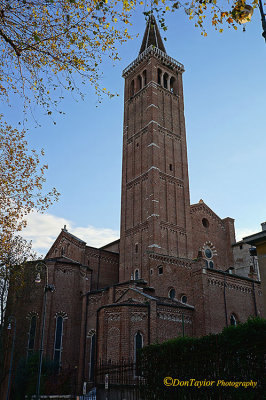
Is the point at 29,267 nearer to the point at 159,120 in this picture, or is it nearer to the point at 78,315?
the point at 78,315

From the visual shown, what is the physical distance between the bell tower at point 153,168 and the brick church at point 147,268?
0.33ft

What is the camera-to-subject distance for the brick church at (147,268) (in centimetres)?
2239

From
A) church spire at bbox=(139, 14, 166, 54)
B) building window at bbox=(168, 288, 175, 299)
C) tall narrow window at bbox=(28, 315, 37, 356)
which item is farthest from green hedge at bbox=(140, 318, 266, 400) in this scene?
church spire at bbox=(139, 14, 166, 54)

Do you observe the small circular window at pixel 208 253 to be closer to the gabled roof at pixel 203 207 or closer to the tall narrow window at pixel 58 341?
the gabled roof at pixel 203 207

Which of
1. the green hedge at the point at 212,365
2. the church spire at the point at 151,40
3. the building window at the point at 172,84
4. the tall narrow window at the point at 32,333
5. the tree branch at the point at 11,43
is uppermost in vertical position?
the church spire at the point at 151,40

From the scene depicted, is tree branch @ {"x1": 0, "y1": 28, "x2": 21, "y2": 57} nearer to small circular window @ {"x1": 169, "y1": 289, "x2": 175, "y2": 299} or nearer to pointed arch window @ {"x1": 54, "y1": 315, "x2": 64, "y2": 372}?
small circular window @ {"x1": 169, "y1": 289, "x2": 175, "y2": 299}

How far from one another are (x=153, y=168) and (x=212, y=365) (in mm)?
23623

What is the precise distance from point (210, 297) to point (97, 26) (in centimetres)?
1986

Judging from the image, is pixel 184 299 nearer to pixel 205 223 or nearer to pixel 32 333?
pixel 205 223

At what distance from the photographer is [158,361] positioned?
12375mm

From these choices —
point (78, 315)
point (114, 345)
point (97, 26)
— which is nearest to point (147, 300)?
point (114, 345)

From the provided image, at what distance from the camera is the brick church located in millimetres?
22391

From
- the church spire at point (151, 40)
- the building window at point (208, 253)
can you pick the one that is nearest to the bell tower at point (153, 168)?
the church spire at point (151, 40)

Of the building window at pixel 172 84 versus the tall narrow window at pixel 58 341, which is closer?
the tall narrow window at pixel 58 341
